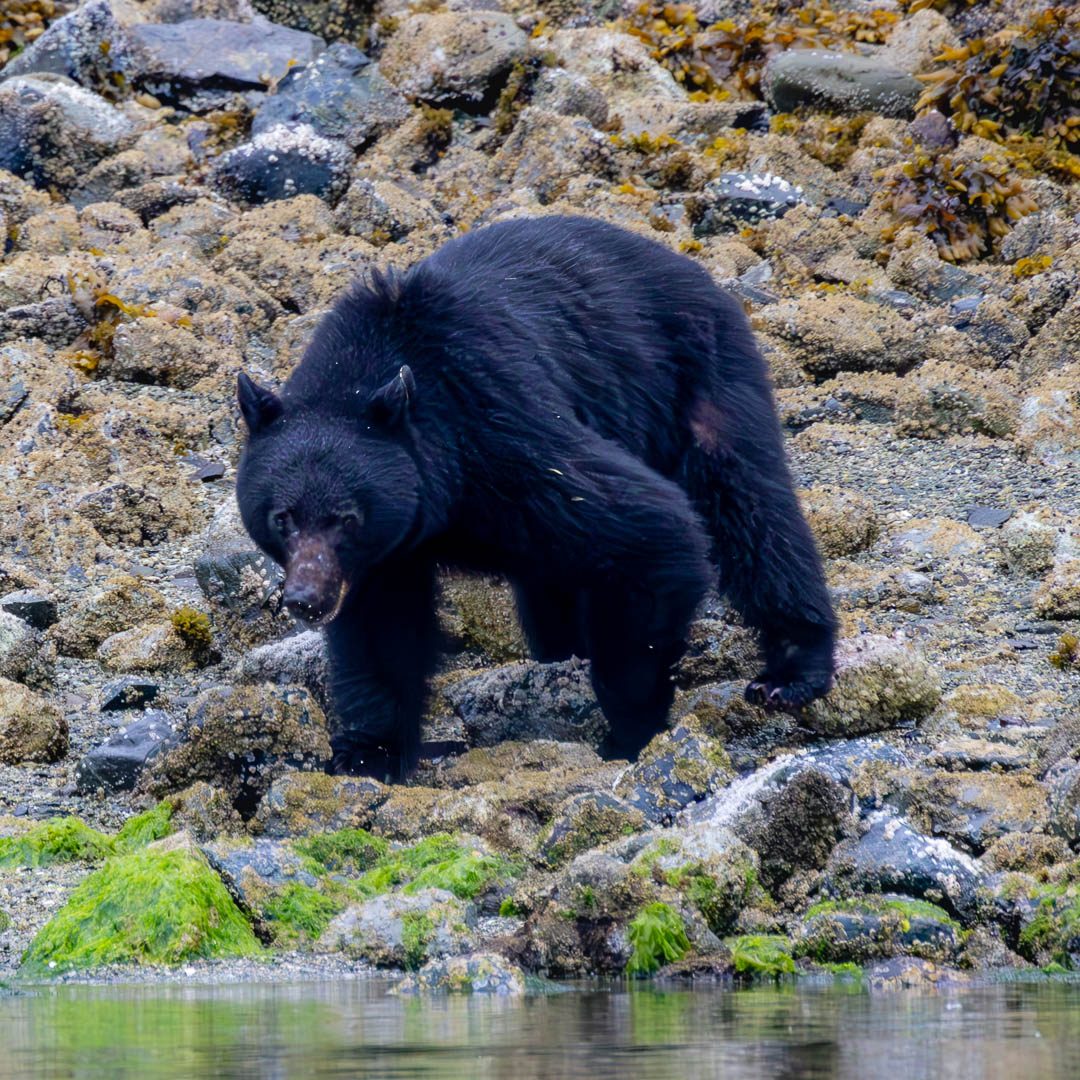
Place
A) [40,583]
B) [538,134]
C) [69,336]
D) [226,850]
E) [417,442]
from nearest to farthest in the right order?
1. [226,850]
2. [417,442]
3. [40,583]
4. [69,336]
5. [538,134]

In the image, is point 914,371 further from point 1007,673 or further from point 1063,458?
point 1007,673

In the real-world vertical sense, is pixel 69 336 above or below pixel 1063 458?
above

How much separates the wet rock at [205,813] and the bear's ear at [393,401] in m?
1.22

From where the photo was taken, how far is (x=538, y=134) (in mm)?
13148

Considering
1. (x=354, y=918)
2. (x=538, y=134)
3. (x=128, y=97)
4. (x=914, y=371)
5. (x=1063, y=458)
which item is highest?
(x=128, y=97)

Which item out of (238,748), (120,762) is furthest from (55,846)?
(120,762)

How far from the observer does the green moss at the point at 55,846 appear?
5.70 meters

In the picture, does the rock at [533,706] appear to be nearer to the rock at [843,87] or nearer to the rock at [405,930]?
the rock at [405,930]

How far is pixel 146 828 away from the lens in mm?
5832

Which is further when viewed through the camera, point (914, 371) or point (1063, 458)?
point (914, 371)

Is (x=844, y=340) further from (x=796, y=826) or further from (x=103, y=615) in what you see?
(x=796, y=826)

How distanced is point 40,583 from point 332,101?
20.9ft

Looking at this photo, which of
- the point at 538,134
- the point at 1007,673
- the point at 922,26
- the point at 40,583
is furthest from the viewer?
the point at 922,26

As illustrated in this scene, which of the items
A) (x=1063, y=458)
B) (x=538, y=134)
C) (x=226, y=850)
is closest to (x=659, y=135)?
(x=538, y=134)
